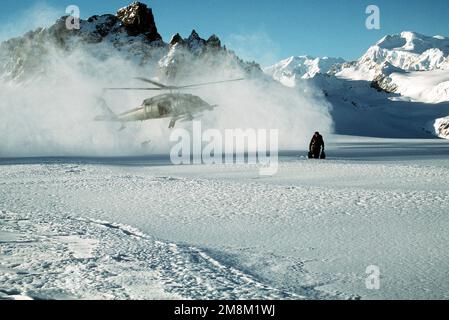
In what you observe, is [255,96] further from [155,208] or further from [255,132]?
[155,208]

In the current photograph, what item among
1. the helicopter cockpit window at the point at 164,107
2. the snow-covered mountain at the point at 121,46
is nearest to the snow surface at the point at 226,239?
the helicopter cockpit window at the point at 164,107

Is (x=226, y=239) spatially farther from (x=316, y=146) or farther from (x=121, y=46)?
(x=121, y=46)

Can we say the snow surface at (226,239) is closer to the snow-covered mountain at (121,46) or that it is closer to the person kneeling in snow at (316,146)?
the person kneeling in snow at (316,146)

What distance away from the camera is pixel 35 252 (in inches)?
218

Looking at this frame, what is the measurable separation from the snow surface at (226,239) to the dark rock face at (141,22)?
6299cm

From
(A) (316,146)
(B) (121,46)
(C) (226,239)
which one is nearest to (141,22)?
(B) (121,46)

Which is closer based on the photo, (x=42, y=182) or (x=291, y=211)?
(x=291, y=211)

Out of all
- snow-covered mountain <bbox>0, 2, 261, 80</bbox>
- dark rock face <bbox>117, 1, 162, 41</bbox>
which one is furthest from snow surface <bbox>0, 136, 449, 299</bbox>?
dark rock face <bbox>117, 1, 162, 41</bbox>

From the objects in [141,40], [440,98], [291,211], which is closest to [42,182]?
[291,211]

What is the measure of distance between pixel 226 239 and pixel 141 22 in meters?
71.0

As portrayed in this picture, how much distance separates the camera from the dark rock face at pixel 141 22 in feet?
229

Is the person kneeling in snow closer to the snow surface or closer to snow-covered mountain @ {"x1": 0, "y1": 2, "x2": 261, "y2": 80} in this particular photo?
the snow surface

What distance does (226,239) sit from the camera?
6191 millimetres
